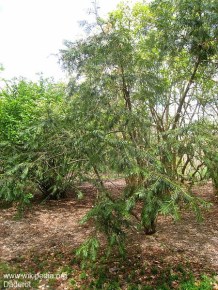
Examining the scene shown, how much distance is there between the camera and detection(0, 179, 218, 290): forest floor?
420cm

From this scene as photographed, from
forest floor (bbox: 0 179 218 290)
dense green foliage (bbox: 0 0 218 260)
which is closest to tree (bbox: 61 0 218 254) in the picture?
dense green foliage (bbox: 0 0 218 260)

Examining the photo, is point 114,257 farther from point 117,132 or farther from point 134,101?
point 134,101

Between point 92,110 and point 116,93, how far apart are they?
80cm

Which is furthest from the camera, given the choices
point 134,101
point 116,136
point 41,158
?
point 134,101

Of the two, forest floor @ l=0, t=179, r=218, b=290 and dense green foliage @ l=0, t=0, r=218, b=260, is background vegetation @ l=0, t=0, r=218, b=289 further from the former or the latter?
forest floor @ l=0, t=179, r=218, b=290

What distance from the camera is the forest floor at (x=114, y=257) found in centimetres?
420

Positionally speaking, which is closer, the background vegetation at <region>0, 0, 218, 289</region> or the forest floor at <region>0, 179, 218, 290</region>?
the background vegetation at <region>0, 0, 218, 289</region>

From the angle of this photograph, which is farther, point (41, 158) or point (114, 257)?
point (114, 257)

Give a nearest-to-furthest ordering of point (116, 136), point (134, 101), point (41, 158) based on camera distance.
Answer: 1. point (41, 158)
2. point (116, 136)
3. point (134, 101)

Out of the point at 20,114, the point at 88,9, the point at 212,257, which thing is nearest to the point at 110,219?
the point at 212,257

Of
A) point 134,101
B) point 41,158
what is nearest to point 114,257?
point 41,158

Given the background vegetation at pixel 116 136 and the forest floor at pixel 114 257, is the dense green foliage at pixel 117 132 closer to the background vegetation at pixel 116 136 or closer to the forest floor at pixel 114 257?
the background vegetation at pixel 116 136

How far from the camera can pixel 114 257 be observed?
4.87 metres

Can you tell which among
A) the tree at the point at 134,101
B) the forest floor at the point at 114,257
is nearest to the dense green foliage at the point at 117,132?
the tree at the point at 134,101
